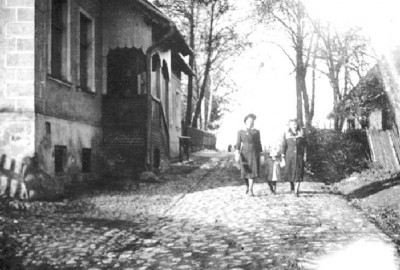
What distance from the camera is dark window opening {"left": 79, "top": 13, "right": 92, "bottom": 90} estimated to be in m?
12.7

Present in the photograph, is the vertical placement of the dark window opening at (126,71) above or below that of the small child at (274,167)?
above

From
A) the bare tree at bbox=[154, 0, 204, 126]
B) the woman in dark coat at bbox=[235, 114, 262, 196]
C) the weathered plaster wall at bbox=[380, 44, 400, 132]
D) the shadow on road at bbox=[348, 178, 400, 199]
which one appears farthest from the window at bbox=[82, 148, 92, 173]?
the bare tree at bbox=[154, 0, 204, 126]

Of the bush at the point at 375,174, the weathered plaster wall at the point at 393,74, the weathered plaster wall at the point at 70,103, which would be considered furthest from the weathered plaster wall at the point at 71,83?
the bush at the point at 375,174

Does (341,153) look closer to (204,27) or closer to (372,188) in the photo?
(372,188)

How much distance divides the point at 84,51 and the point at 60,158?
3.41 metres

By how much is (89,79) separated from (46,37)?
10.6 ft

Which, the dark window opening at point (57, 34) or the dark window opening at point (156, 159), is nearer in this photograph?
the dark window opening at point (57, 34)

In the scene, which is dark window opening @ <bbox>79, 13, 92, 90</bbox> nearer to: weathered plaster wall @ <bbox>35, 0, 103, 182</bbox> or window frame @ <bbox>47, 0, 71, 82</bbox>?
weathered plaster wall @ <bbox>35, 0, 103, 182</bbox>

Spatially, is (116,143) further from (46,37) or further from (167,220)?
(167,220)

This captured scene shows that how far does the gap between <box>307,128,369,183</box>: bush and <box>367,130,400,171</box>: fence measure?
42 cm

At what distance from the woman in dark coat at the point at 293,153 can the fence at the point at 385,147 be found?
4.55 meters

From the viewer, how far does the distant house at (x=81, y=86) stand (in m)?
9.24

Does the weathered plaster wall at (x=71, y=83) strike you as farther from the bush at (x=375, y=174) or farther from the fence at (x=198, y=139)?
the fence at (x=198, y=139)

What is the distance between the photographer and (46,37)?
32.4 feet
